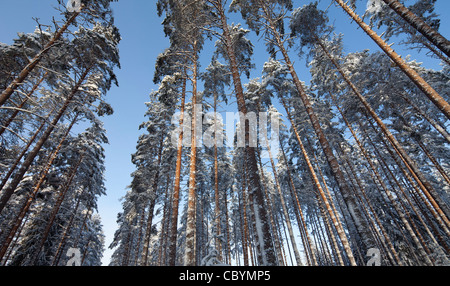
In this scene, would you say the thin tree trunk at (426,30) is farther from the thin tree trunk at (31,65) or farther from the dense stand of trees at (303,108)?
the thin tree trunk at (31,65)

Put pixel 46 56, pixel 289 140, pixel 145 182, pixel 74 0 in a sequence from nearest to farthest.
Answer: pixel 46 56, pixel 74 0, pixel 145 182, pixel 289 140

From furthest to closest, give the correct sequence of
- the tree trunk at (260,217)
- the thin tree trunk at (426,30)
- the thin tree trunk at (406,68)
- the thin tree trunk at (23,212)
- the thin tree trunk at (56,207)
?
the thin tree trunk at (56,207) → the thin tree trunk at (23,212) → the thin tree trunk at (406,68) → the thin tree trunk at (426,30) → the tree trunk at (260,217)

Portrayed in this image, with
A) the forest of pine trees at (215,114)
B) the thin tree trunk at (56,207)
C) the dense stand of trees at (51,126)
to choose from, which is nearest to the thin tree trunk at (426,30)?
the forest of pine trees at (215,114)

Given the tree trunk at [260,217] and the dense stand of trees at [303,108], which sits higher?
the dense stand of trees at [303,108]

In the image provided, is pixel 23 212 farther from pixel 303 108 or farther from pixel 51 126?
pixel 303 108

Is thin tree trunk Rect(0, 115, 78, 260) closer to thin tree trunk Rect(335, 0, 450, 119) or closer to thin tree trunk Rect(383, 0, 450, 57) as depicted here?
thin tree trunk Rect(335, 0, 450, 119)

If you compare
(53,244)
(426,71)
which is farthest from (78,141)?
(426,71)

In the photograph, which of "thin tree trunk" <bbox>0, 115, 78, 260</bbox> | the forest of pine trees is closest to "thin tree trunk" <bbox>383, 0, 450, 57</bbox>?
the forest of pine trees

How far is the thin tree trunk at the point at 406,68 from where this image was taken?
6.85m

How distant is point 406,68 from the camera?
26.0 feet

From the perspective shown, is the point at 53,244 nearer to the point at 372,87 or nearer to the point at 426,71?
the point at 372,87

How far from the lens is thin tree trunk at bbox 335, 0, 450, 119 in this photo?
6854 mm
